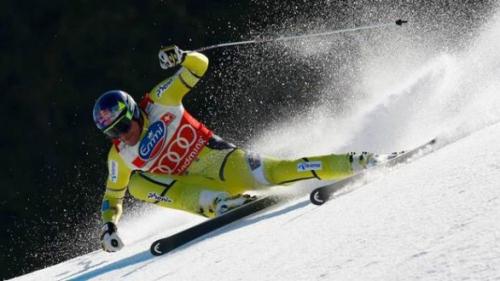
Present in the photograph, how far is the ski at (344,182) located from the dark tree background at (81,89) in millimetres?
8465

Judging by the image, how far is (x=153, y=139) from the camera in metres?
5.00

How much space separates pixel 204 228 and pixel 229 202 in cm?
43

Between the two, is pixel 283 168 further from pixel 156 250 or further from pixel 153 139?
pixel 156 250

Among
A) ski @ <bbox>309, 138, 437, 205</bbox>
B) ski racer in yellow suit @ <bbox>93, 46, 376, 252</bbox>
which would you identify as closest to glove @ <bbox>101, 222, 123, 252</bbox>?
ski racer in yellow suit @ <bbox>93, 46, 376, 252</bbox>

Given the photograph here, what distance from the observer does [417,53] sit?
11.1 metres

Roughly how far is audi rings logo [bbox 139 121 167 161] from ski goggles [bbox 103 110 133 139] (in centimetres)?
17

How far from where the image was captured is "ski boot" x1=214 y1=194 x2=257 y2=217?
4.65m

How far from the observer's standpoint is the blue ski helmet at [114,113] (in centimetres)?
475

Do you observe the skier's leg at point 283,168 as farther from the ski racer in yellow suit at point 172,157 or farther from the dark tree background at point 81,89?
the dark tree background at point 81,89

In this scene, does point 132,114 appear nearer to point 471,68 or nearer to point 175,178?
point 175,178

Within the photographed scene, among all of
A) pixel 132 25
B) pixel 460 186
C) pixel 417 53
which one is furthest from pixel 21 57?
pixel 460 186

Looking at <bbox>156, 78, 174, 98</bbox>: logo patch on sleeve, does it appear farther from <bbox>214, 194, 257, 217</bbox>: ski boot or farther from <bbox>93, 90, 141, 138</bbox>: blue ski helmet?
<bbox>214, 194, 257, 217</bbox>: ski boot

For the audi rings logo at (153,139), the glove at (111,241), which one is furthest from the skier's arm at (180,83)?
the glove at (111,241)

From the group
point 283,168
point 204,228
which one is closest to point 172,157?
point 283,168
